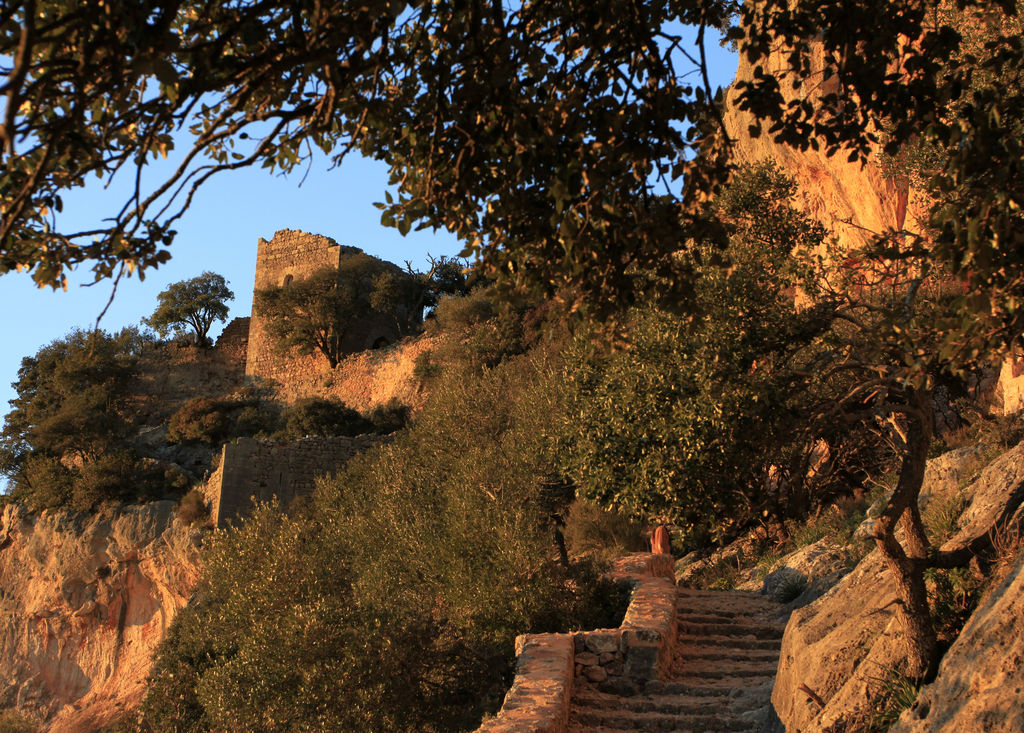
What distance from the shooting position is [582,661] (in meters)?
8.67

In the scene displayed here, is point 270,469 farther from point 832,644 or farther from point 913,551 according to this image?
point 913,551

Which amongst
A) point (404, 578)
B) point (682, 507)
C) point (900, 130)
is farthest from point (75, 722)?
point (900, 130)

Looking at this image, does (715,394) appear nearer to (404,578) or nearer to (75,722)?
(404,578)

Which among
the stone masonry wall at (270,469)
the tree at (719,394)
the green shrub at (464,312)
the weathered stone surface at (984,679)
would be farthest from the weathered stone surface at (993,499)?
the green shrub at (464,312)

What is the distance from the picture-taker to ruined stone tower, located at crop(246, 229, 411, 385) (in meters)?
37.2

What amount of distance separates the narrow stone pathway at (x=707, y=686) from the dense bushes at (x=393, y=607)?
1.31 metres

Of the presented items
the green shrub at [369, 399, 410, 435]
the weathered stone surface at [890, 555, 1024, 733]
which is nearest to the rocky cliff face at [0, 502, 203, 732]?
the green shrub at [369, 399, 410, 435]

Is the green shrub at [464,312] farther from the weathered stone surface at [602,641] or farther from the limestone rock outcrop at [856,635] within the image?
the limestone rock outcrop at [856,635]

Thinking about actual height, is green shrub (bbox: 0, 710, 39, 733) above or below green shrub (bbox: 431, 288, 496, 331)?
below

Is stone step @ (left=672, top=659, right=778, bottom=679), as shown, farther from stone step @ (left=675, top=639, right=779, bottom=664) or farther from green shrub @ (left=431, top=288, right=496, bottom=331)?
green shrub @ (left=431, top=288, right=496, bottom=331)

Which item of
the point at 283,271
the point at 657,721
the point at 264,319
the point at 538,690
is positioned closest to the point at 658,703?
the point at 657,721

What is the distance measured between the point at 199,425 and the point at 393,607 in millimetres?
21130

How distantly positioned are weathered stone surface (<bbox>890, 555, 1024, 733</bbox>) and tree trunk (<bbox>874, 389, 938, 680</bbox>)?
36cm

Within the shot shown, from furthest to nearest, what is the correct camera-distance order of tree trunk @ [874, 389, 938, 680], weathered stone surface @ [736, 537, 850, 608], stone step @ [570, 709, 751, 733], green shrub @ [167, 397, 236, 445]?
green shrub @ [167, 397, 236, 445]
weathered stone surface @ [736, 537, 850, 608]
stone step @ [570, 709, 751, 733]
tree trunk @ [874, 389, 938, 680]
